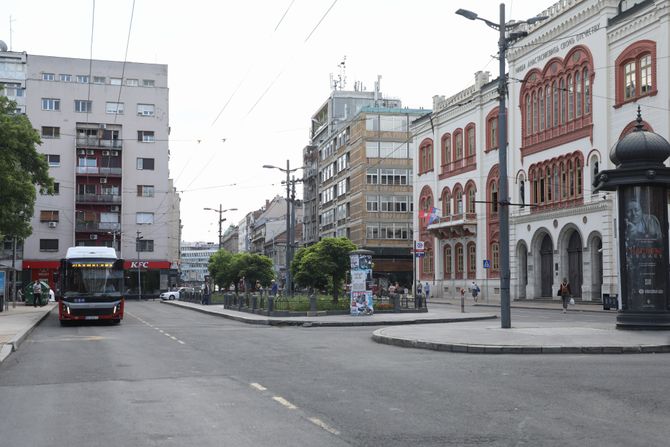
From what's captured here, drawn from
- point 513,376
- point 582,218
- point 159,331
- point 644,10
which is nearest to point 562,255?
point 582,218

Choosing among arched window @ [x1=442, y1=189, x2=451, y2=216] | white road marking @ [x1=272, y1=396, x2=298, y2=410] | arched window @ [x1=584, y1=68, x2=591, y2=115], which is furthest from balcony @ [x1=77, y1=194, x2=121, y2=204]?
white road marking @ [x1=272, y1=396, x2=298, y2=410]

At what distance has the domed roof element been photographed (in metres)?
20.6

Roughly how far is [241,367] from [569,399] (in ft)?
20.5

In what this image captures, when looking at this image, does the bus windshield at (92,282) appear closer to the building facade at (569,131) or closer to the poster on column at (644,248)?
the poster on column at (644,248)

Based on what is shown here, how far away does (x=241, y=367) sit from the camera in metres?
13.9

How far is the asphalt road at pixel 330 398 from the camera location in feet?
24.8

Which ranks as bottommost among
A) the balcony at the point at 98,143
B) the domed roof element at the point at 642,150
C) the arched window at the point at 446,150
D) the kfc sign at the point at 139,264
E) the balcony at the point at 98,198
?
the kfc sign at the point at 139,264

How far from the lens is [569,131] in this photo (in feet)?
159

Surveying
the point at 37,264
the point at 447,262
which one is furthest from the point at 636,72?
the point at 37,264

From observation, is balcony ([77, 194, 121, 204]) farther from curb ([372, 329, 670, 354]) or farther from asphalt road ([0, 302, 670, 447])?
curb ([372, 329, 670, 354])

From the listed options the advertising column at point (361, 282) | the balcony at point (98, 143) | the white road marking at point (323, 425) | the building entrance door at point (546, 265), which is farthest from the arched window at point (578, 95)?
the balcony at point (98, 143)

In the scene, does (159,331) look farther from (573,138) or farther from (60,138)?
(60,138)

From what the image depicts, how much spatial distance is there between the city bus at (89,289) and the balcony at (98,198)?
181 feet

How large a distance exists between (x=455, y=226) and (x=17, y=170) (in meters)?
35.8
